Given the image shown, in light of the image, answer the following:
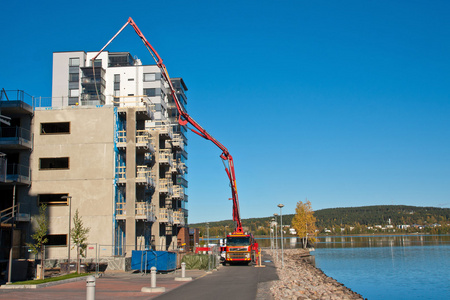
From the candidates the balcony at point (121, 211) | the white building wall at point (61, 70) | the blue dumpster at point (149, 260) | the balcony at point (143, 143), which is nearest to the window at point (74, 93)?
the white building wall at point (61, 70)

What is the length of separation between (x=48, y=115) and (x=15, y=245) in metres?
12.8

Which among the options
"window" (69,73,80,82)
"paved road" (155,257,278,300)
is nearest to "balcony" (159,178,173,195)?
"paved road" (155,257,278,300)

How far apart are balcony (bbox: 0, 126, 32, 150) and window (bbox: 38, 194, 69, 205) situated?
5022 mm

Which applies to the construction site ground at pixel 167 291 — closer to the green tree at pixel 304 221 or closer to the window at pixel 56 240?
the window at pixel 56 240

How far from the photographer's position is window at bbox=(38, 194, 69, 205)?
45.6 m

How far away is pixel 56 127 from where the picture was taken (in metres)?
47.0

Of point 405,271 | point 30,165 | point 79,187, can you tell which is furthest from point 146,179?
point 405,271

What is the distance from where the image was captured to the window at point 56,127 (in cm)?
4678

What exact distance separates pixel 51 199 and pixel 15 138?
22.3ft

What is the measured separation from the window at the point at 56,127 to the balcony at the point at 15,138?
5.18ft

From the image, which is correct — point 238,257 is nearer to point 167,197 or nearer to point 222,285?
point 167,197

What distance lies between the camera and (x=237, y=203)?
194 ft

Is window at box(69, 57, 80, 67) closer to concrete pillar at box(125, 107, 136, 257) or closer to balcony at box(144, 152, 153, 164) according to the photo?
balcony at box(144, 152, 153, 164)

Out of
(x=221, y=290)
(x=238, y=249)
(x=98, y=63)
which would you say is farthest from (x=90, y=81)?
(x=221, y=290)
